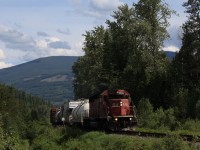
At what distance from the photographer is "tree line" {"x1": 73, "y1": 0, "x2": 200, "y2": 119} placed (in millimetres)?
61934

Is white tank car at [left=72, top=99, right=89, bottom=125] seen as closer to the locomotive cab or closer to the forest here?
the forest

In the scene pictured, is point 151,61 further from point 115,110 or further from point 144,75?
point 115,110

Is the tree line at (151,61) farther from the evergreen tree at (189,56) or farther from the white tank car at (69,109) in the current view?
the white tank car at (69,109)

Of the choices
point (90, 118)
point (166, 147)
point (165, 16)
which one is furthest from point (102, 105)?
point (165, 16)

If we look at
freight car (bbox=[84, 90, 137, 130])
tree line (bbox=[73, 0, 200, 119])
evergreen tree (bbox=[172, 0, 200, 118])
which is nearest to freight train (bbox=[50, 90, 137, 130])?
freight car (bbox=[84, 90, 137, 130])

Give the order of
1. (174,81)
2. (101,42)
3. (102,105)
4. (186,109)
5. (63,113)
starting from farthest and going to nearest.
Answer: (101,42) → (63,113) → (174,81) → (186,109) → (102,105)

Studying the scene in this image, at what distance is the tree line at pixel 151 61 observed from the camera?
203ft

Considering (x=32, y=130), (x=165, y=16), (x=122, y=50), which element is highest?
(x=165, y=16)

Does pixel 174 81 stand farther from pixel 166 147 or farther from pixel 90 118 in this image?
pixel 166 147

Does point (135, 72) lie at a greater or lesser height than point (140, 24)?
lesser

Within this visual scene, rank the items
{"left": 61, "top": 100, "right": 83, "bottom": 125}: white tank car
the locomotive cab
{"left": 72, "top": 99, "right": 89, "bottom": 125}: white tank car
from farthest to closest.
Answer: {"left": 61, "top": 100, "right": 83, "bottom": 125}: white tank car < {"left": 72, "top": 99, "right": 89, "bottom": 125}: white tank car < the locomotive cab

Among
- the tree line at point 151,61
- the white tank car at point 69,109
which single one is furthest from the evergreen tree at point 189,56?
the white tank car at point 69,109

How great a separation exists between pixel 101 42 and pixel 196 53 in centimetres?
3235

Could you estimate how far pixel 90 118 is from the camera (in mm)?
48875
